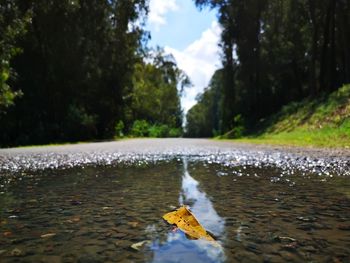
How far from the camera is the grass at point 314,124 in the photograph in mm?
17269

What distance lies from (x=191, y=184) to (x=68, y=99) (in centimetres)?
2847

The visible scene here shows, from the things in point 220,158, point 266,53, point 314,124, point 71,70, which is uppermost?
point 266,53

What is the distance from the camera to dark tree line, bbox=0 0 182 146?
92.8 ft

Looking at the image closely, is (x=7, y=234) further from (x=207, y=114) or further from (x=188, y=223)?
(x=207, y=114)

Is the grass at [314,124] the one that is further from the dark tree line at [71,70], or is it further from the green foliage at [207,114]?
the green foliage at [207,114]

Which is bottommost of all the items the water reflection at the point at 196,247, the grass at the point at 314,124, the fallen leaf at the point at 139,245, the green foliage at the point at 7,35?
the fallen leaf at the point at 139,245

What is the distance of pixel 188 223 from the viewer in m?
3.12

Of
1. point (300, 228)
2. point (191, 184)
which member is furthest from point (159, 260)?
point (191, 184)

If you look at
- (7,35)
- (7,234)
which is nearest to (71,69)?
(7,35)

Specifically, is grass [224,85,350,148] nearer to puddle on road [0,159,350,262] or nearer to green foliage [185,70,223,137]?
puddle on road [0,159,350,262]

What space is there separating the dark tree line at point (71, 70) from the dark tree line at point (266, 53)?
26.3 feet

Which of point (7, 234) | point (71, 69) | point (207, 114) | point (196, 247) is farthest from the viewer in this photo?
point (207, 114)

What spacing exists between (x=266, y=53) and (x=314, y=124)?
21.9m

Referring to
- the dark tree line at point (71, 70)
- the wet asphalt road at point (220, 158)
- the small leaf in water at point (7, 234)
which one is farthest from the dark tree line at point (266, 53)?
the small leaf in water at point (7, 234)
